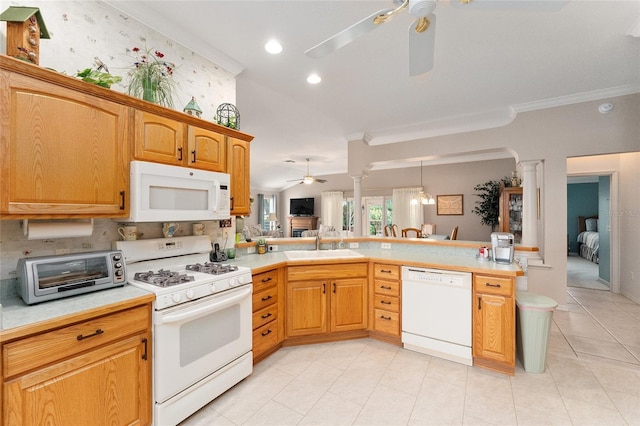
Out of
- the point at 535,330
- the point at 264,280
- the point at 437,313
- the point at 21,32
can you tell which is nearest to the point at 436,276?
the point at 437,313

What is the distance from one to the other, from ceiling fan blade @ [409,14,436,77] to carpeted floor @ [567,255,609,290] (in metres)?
5.43

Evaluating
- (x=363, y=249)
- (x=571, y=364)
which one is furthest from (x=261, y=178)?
(x=571, y=364)

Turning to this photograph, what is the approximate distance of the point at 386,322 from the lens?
108 inches

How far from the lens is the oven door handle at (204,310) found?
1.57 m

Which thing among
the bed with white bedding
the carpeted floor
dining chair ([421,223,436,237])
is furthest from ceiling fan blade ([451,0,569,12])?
the bed with white bedding

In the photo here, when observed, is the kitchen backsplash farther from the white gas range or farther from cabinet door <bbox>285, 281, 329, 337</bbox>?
cabinet door <bbox>285, 281, 329, 337</bbox>

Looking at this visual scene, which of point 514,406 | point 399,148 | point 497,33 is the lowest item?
point 514,406

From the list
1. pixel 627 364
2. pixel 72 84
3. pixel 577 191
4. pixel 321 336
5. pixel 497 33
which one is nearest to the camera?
pixel 72 84

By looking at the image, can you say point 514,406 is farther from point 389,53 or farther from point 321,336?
point 389,53

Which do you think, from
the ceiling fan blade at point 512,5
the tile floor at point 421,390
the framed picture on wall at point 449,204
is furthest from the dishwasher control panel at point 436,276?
the framed picture on wall at point 449,204

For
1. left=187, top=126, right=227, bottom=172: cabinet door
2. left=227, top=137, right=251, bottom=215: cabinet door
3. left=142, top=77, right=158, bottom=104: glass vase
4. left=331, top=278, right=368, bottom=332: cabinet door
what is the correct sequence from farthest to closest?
left=331, top=278, right=368, bottom=332: cabinet door < left=227, top=137, right=251, bottom=215: cabinet door < left=187, top=126, right=227, bottom=172: cabinet door < left=142, top=77, right=158, bottom=104: glass vase

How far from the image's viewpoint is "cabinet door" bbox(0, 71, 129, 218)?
4.20 feet

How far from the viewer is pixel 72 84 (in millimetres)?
1476

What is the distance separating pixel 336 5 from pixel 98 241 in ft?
7.58
